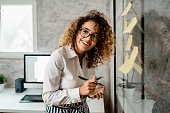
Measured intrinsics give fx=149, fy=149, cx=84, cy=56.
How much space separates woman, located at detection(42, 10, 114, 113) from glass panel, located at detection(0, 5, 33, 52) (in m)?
1.34

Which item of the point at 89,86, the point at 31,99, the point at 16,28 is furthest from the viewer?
the point at 16,28

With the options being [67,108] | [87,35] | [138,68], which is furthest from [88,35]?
[67,108]

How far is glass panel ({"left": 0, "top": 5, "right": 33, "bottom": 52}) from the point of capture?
2186 millimetres

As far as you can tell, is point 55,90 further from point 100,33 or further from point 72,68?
point 100,33

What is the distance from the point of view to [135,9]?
0.68 m

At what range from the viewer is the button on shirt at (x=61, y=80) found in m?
0.88

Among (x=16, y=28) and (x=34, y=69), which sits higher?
(x=16, y=28)

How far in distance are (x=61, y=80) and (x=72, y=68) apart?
103 mm

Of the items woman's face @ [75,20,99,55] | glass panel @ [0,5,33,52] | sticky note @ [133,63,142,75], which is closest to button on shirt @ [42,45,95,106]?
woman's face @ [75,20,99,55]

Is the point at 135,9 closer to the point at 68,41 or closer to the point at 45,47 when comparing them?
the point at 68,41

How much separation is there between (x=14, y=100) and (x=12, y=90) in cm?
40

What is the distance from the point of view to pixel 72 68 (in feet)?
3.17

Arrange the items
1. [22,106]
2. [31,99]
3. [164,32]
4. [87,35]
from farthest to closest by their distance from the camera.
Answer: [31,99], [22,106], [87,35], [164,32]

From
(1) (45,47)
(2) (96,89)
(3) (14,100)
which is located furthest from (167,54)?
(1) (45,47)
